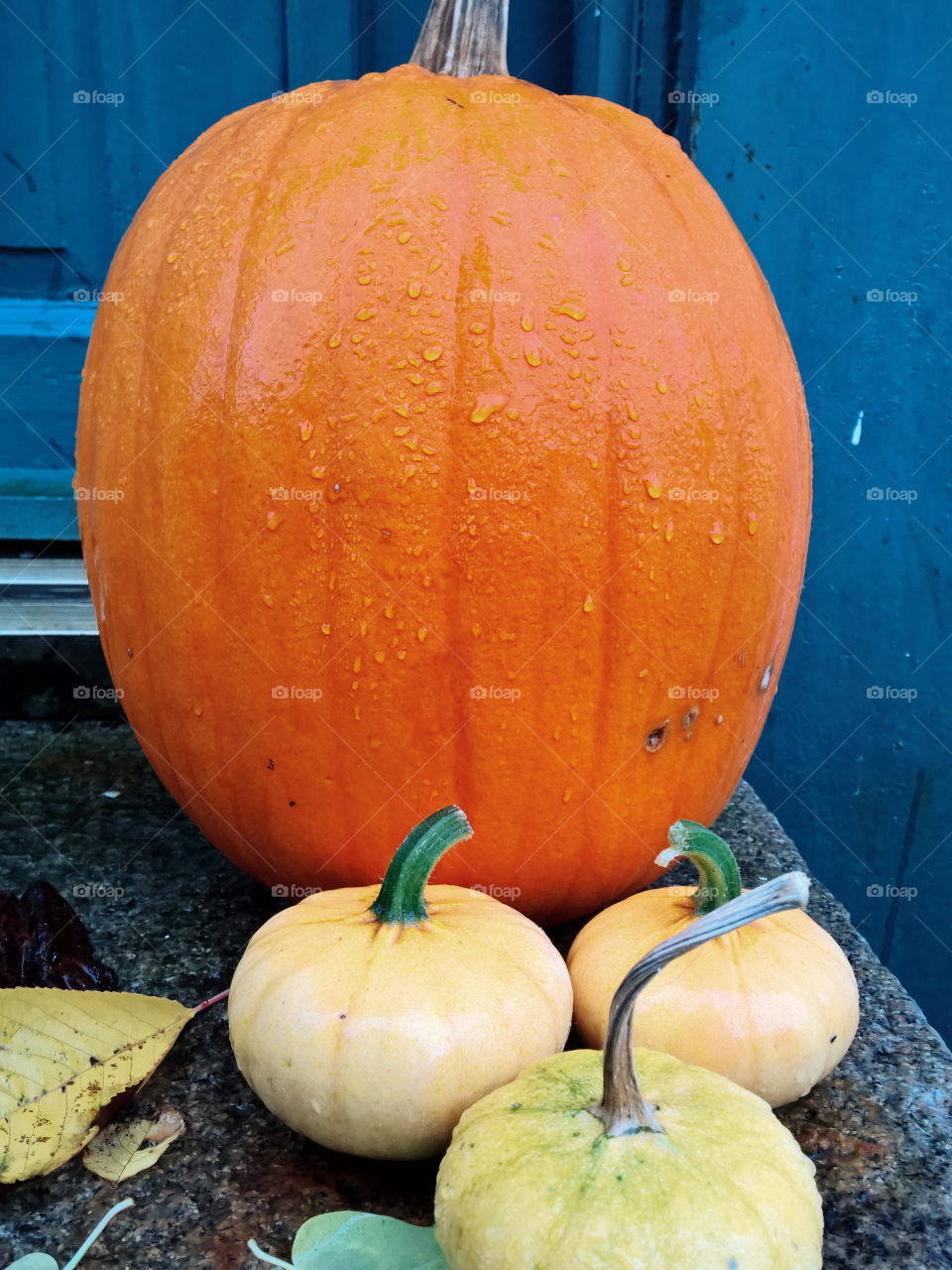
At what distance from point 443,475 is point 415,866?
0.47m

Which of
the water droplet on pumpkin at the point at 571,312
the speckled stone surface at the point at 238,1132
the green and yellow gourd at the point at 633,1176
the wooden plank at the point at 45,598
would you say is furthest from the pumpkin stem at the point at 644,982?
the wooden plank at the point at 45,598

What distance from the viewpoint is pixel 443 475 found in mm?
1376

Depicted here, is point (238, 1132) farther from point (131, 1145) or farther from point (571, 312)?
point (571, 312)

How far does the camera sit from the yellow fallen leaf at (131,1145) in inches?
46.8

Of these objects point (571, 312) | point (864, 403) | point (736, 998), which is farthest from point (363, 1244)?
point (864, 403)

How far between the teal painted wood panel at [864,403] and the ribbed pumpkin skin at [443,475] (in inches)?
25.7

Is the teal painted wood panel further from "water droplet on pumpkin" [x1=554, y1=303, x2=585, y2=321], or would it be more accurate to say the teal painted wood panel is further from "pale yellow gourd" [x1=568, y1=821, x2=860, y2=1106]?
"pale yellow gourd" [x1=568, y1=821, x2=860, y2=1106]

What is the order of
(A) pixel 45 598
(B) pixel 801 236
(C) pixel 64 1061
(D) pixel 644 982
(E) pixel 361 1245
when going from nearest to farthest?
1. (D) pixel 644 982
2. (E) pixel 361 1245
3. (C) pixel 64 1061
4. (B) pixel 801 236
5. (A) pixel 45 598

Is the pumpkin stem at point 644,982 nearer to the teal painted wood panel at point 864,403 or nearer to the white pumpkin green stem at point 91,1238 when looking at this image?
the white pumpkin green stem at point 91,1238

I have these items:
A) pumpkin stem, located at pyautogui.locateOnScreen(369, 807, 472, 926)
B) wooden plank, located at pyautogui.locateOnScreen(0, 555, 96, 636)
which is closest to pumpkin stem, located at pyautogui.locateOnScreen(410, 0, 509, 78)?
pumpkin stem, located at pyautogui.locateOnScreen(369, 807, 472, 926)

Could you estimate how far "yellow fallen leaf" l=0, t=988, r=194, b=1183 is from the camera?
1.15m

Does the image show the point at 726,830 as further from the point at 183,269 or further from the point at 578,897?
the point at 183,269

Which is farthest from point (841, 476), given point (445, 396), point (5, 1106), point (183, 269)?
point (5, 1106)

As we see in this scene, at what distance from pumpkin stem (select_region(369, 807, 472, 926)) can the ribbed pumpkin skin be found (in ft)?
0.79
